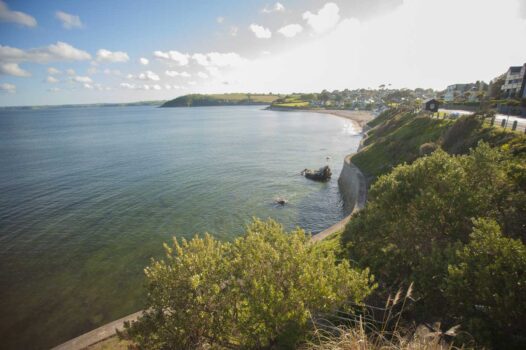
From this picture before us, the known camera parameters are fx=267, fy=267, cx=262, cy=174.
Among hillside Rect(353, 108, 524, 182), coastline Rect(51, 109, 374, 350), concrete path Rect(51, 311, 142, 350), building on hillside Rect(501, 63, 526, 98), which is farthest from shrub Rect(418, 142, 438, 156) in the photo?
building on hillside Rect(501, 63, 526, 98)

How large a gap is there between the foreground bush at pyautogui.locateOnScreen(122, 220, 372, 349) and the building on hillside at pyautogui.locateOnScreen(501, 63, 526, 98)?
9496 centimetres

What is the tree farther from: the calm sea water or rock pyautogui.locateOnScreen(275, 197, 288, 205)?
rock pyautogui.locateOnScreen(275, 197, 288, 205)

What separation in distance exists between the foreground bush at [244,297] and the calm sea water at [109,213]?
622 inches

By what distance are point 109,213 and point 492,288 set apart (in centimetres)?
4882

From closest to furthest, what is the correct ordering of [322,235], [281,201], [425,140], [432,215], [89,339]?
[432,215] < [89,339] < [322,235] < [425,140] < [281,201]

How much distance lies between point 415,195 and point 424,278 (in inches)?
239

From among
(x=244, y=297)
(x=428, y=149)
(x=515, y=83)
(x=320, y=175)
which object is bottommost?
(x=320, y=175)

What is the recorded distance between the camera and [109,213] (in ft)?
147

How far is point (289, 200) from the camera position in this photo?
5019cm

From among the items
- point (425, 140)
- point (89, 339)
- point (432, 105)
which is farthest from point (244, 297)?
point (432, 105)

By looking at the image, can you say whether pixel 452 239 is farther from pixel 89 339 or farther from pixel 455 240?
pixel 89 339

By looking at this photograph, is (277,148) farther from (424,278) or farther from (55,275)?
(424,278)

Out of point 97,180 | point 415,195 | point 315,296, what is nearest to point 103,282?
point 315,296

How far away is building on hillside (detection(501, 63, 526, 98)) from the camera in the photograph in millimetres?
76250
